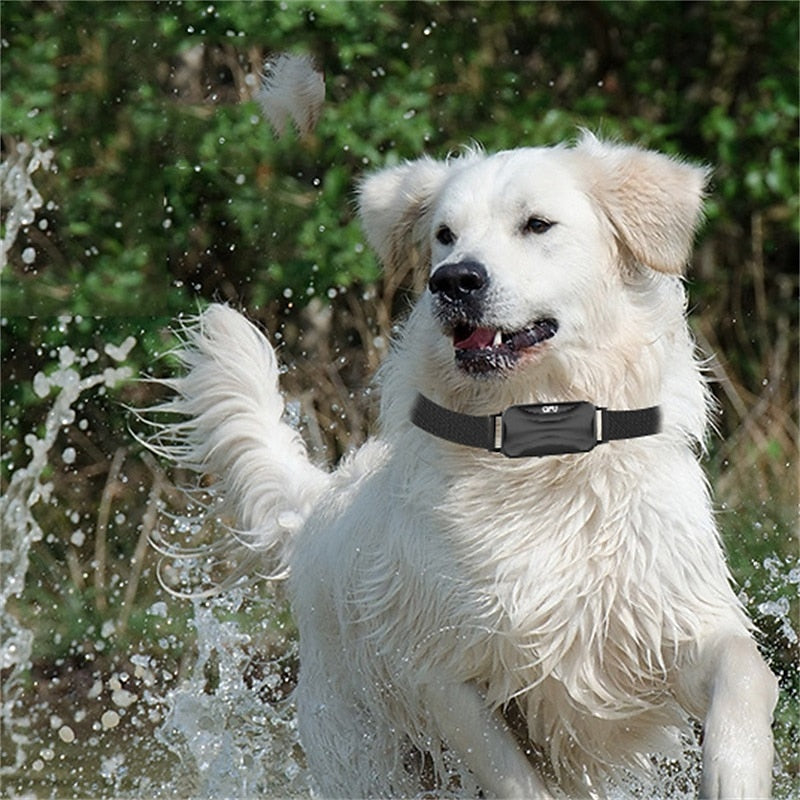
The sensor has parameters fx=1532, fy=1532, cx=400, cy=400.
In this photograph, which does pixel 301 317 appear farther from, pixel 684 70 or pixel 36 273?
pixel 684 70

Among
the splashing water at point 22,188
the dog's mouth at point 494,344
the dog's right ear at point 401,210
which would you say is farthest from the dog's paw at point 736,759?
the splashing water at point 22,188

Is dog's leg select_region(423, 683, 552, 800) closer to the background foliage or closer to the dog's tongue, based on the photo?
the dog's tongue

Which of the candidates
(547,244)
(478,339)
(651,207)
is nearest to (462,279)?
(478,339)

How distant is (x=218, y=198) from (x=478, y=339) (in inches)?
164

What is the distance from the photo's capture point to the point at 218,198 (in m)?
7.35

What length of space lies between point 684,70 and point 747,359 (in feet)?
5.72

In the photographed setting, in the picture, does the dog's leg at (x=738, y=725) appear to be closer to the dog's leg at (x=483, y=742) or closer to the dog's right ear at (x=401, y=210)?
the dog's leg at (x=483, y=742)

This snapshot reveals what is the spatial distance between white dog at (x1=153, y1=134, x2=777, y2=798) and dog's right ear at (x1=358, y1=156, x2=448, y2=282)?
10 cm

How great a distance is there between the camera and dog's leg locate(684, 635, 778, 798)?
3049 millimetres

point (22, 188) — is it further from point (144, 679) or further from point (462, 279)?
point (462, 279)

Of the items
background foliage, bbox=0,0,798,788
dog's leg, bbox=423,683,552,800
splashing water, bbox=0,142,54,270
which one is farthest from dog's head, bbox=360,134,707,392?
splashing water, bbox=0,142,54,270

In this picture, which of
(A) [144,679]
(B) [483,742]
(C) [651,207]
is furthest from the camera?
(A) [144,679]

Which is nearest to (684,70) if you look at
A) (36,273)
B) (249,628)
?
(36,273)

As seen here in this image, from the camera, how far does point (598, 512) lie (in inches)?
137
